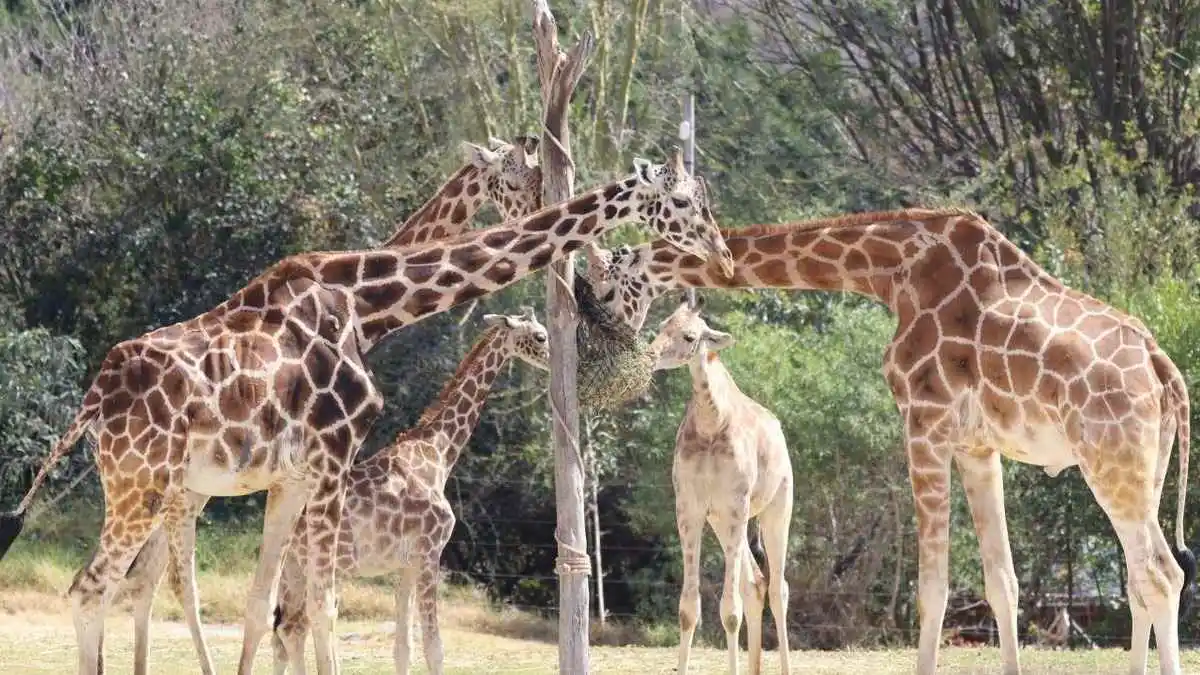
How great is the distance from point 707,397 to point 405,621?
7.78 ft

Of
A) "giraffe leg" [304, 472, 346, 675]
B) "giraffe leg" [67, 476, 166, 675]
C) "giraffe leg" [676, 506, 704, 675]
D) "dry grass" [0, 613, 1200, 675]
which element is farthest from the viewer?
"dry grass" [0, 613, 1200, 675]

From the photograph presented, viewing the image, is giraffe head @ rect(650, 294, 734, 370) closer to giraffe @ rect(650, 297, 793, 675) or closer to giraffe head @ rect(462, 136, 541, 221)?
giraffe @ rect(650, 297, 793, 675)

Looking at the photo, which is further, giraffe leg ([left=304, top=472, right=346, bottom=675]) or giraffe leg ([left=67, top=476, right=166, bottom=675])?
giraffe leg ([left=304, top=472, right=346, bottom=675])

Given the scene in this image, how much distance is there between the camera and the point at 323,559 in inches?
386

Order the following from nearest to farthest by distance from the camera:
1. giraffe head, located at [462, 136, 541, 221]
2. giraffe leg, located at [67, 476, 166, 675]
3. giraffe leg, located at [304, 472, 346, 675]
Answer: giraffe leg, located at [67, 476, 166, 675]
giraffe leg, located at [304, 472, 346, 675]
giraffe head, located at [462, 136, 541, 221]

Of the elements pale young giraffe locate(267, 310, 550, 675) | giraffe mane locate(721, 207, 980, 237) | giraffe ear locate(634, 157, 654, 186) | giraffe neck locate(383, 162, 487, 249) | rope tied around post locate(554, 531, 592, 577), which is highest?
giraffe neck locate(383, 162, 487, 249)

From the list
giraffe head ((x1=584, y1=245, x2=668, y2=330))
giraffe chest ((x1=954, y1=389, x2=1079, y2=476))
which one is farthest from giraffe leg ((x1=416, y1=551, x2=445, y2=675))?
giraffe chest ((x1=954, y1=389, x2=1079, y2=476))

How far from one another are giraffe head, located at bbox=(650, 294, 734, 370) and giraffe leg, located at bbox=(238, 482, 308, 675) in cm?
263

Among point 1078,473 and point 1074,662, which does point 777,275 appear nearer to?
point 1074,662

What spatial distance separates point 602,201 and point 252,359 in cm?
203

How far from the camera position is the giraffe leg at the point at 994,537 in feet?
33.2

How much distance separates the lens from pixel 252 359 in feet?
31.5

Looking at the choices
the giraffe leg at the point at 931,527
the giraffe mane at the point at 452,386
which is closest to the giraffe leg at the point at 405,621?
the giraffe mane at the point at 452,386

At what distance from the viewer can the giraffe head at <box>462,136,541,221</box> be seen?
11500 mm
